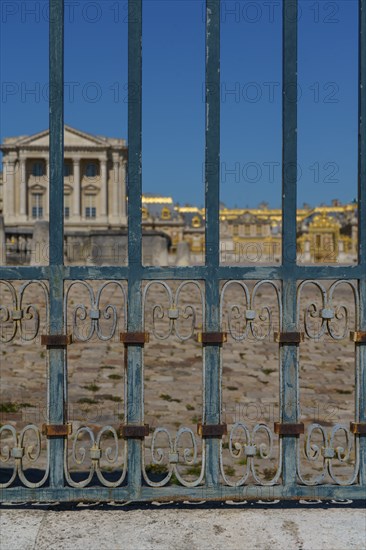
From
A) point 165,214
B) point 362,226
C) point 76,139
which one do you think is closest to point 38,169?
point 76,139

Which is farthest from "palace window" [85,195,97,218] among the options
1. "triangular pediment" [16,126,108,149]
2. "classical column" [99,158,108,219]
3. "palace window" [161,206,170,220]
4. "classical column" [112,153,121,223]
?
"palace window" [161,206,170,220]

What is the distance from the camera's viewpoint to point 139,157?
116 inches

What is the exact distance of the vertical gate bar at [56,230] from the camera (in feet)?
9.69

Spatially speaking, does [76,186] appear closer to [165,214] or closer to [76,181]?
[76,181]

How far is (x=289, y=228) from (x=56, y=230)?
1061 mm

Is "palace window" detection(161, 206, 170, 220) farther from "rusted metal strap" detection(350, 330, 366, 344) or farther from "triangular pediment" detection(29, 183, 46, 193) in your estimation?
"rusted metal strap" detection(350, 330, 366, 344)

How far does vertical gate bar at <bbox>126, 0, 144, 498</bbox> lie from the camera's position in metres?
2.97

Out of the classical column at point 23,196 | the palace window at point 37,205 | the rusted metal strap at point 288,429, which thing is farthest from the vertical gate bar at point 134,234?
the palace window at point 37,205

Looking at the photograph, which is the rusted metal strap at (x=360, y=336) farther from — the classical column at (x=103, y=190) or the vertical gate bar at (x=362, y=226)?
the classical column at (x=103, y=190)

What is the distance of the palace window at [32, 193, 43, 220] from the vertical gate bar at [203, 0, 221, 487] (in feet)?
215

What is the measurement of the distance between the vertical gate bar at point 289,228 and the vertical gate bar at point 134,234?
662 millimetres

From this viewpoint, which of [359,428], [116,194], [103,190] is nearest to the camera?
[359,428]

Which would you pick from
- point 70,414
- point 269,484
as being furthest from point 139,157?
point 70,414

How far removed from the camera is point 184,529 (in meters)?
2.86
